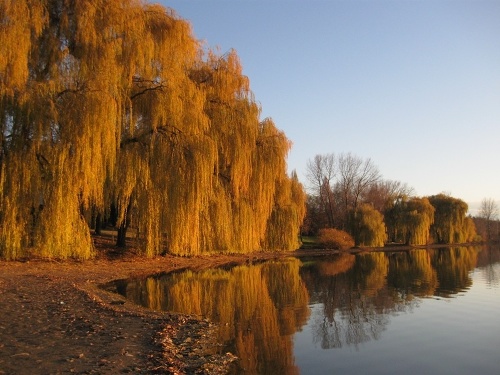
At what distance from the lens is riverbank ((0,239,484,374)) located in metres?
6.31

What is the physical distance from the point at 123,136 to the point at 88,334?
1243 cm

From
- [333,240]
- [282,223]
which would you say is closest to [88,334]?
[282,223]

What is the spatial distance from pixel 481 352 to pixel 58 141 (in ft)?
44.9

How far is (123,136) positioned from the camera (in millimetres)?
19078

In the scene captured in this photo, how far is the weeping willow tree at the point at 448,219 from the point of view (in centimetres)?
5559

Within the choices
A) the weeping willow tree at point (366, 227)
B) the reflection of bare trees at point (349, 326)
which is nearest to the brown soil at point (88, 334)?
the reflection of bare trees at point (349, 326)

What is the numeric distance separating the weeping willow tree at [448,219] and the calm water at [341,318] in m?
37.2

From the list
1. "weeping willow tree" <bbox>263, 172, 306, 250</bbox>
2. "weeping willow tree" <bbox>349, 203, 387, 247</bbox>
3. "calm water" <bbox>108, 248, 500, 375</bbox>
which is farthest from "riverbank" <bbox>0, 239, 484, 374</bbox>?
"weeping willow tree" <bbox>349, 203, 387, 247</bbox>

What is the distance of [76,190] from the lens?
15.6 m

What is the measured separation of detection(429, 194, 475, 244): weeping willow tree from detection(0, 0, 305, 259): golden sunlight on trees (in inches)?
1446

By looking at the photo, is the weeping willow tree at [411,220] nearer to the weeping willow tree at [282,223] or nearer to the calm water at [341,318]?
the weeping willow tree at [282,223]

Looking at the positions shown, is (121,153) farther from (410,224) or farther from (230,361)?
(410,224)

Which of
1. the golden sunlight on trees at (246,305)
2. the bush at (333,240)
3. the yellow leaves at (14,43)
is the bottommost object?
the golden sunlight on trees at (246,305)

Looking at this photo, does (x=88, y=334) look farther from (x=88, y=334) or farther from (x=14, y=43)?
(x=14, y=43)
